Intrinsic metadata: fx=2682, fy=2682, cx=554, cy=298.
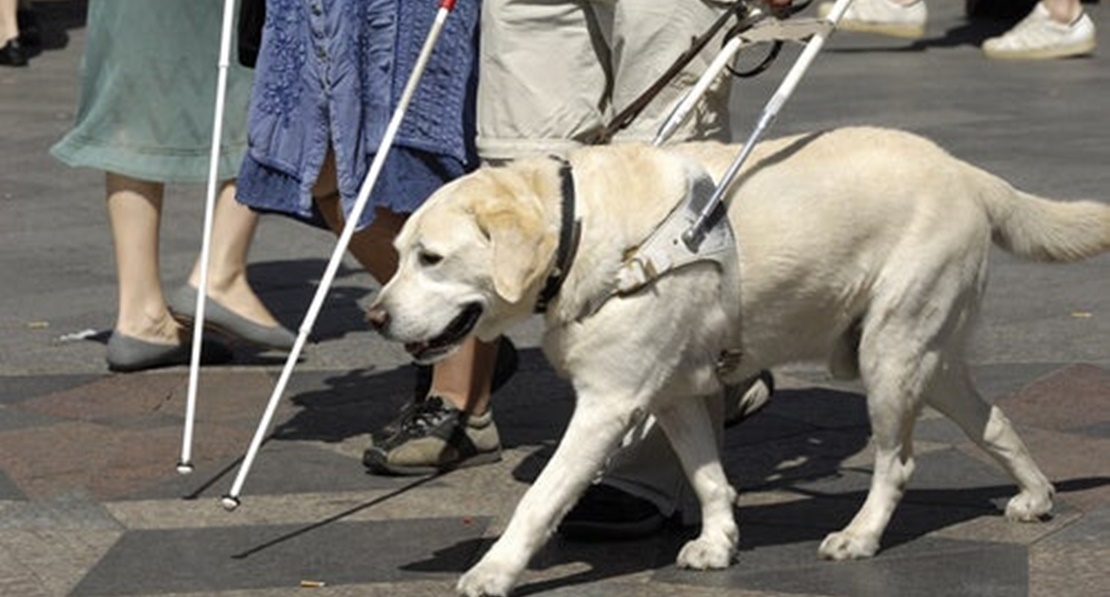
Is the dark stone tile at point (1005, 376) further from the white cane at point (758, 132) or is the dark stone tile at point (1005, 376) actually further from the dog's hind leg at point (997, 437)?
the white cane at point (758, 132)

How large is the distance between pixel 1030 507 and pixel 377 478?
5.46 ft

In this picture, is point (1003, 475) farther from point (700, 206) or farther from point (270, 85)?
point (270, 85)

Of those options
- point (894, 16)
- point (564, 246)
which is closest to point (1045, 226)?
point (564, 246)

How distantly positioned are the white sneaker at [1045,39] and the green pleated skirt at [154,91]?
8124mm

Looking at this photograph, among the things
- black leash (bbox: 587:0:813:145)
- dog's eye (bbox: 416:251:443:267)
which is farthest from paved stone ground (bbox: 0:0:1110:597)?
black leash (bbox: 587:0:813:145)

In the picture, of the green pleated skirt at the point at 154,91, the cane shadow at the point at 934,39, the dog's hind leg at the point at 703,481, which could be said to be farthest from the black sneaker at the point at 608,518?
the cane shadow at the point at 934,39

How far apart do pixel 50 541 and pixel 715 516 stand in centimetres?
154

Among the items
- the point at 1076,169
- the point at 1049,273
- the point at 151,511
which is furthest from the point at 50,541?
the point at 1076,169

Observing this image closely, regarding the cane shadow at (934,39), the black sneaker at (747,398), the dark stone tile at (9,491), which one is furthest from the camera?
the cane shadow at (934,39)

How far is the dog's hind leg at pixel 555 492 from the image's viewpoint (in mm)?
5590

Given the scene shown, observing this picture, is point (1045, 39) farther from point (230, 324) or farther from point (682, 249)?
point (682, 249)

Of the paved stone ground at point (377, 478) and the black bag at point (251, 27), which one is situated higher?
the black bag at point (251, 27)

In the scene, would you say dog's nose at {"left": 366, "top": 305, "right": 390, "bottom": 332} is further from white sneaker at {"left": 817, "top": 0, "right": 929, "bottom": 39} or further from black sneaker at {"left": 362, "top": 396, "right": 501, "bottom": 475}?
white sneaker at {"left": 817, "top": 0, "right": 929, "bottom": 39}

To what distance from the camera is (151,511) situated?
6.47 meters
